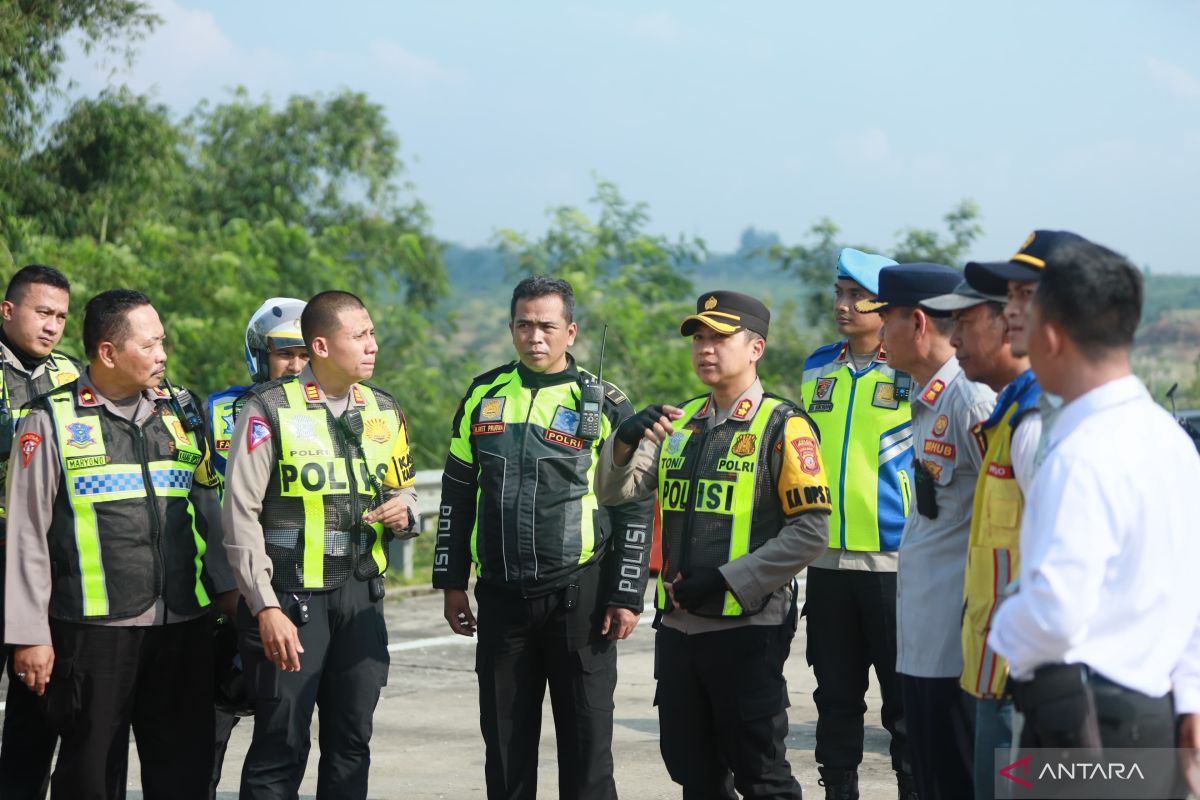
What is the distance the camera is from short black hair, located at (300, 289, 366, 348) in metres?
5.56

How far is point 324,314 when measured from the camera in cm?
558

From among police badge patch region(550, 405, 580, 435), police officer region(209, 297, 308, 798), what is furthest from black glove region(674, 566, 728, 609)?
police officer region(209, 297, 308, 798)

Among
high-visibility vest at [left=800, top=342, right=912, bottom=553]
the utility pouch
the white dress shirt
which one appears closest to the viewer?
the white dress shirt

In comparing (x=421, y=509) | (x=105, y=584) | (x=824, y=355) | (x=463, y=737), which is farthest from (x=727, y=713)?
(x=421, y=509)

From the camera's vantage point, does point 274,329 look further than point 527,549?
Yes

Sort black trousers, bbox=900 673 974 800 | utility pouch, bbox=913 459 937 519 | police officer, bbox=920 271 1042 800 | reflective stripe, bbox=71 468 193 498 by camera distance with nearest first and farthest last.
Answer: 1. police officer, bbox=920 271 1042 800
2. black trousers, bbox=900 673 974 800
3. utility pouch, bbox=913 459 937 519
4. reflective stripe, bbox=71 468 193 498

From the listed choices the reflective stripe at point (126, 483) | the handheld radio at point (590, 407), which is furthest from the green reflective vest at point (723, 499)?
the reflective stripe at point (126, 483)

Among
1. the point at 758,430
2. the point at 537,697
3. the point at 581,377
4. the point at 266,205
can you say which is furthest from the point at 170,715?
the point at 266,205

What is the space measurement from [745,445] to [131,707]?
2456mm

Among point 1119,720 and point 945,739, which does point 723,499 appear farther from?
point 1119,720

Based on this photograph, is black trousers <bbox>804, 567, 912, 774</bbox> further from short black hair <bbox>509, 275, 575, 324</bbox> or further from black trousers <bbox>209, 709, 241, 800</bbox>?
black trousers <bbox>209, 709, 241, 800</bbox>

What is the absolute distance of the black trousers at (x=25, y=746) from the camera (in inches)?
221

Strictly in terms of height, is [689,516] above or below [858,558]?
above

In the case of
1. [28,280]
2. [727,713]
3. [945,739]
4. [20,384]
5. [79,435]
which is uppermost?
[28,280]
